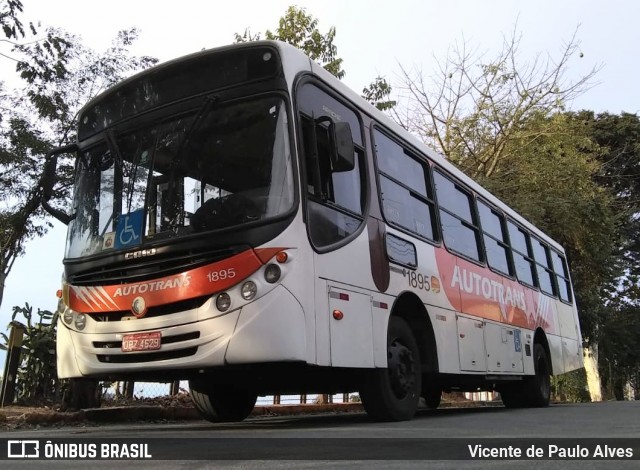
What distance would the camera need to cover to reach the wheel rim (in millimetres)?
6156

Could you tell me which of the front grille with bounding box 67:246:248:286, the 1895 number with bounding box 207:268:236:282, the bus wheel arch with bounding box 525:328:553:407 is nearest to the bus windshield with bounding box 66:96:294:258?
the front grille with bounding box 67:246:248:286

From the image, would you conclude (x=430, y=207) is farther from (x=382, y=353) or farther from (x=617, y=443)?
(x=617, y=443)

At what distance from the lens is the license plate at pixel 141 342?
16.7ft

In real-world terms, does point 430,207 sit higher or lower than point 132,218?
higher

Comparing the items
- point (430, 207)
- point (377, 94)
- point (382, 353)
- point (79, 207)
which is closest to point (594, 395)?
Result: point (377, 94)

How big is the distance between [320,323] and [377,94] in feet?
37.4

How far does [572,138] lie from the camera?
19.8 m

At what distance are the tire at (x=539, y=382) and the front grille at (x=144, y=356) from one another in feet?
23.9

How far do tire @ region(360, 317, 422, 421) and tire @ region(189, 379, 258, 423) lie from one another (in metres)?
1.63

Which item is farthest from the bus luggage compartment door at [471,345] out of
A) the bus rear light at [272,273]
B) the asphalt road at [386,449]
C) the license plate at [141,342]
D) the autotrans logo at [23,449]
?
the autotrans logo at [23,449]

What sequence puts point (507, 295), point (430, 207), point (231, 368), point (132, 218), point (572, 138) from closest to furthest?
point (231, 368) → point (132, 218) → point (430, 207) → point (507, 295) → point (572, 138)

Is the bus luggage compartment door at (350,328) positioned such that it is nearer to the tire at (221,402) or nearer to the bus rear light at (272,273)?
the bus rear light at (272,273)

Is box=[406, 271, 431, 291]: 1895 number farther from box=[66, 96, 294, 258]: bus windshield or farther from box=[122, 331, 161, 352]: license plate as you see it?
box=[122, 331, 161, 352]: license plate

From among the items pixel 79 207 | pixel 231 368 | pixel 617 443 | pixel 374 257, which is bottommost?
pixel 617 443
